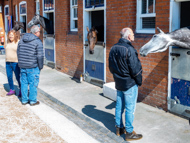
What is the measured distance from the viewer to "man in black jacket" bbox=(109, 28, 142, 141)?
429 cm

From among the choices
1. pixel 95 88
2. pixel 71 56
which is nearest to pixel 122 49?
pixel 95 88

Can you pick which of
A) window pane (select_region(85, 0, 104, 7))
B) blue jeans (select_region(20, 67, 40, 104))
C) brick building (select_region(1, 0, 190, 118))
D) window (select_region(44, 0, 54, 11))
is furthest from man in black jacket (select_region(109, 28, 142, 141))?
window (select_region(44, 0, 54, 11))

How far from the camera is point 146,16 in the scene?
661cm

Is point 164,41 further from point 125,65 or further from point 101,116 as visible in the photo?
point 101,116

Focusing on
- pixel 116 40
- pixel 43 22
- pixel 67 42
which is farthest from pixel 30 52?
pixel 43 22

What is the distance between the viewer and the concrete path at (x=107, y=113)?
4738mm

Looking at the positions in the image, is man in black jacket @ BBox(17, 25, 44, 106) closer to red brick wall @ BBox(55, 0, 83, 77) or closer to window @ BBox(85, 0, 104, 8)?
window @ BBox(85, 0, 104, 8)

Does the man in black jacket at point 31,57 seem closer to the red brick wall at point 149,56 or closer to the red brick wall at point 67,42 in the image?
the red brick wall at point 149,56

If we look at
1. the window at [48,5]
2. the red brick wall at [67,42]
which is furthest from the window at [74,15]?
the window at [48,5]

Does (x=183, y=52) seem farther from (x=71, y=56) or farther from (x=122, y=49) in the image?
(x=71, y=56)

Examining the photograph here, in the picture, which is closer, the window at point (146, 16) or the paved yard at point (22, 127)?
the paved yard at point (22, 127)

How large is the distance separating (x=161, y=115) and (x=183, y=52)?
145 centimetres

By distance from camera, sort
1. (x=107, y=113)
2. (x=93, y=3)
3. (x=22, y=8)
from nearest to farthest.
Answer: (x=107, y=113)
(x=93, y=3)
(x=22, y=8)

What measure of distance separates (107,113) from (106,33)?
9.64 ft
